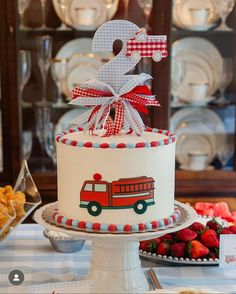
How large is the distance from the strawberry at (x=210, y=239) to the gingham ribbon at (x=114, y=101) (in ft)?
1.05

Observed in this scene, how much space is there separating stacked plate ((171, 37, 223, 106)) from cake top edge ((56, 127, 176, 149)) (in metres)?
1.39

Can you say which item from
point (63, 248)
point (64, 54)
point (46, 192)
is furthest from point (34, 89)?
point (63, 248)

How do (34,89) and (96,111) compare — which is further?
(34,89)

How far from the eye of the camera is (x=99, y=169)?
42.5 inches

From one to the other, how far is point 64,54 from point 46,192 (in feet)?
2.09

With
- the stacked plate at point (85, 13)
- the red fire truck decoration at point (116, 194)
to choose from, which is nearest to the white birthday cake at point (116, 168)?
the red fire truck decoration at point (116, 194)

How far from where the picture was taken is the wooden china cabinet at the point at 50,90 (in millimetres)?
2344

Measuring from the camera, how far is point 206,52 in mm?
2592

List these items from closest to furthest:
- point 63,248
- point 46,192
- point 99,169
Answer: point 99,169, point 63,248, point 46,192

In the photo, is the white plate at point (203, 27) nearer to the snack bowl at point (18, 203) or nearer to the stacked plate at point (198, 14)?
the stacked plate at point (198, 14)

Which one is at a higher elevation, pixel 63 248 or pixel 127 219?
pixel 127 219

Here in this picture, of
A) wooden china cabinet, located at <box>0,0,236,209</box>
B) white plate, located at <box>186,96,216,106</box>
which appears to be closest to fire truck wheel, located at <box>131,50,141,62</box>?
wooden china cabinet, located at <box>0,0,236,209</box>

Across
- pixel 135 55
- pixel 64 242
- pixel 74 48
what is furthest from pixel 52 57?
pixel 135 55

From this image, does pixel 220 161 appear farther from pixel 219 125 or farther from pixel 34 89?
pixel 34 89
